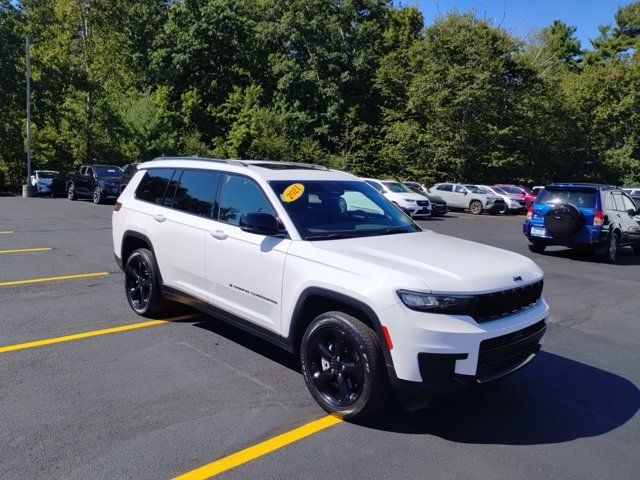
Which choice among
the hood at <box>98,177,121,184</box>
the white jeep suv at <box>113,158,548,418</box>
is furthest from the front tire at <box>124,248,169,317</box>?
the hood at <box>98,177,121,184</box>

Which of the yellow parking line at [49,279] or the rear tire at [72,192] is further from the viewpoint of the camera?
the rear tire at [72,192]

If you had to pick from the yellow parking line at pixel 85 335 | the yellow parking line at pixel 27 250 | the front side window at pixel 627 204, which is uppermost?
the front side window at pixel 627 204

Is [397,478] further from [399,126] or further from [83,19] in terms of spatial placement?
[83,19]

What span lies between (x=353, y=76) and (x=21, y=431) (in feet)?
133

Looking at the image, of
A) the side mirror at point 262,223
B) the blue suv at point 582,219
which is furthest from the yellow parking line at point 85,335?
the blue suv at point 582,219

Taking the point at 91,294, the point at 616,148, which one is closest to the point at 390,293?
the point at 91,294

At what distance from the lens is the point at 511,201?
2972 cm

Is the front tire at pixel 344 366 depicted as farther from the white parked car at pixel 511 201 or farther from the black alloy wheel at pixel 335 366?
the white parked car at pixel 511 201

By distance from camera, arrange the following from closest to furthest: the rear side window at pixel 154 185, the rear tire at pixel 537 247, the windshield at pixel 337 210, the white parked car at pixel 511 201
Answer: the windshield at pixel 337 210
the rear side window at pixel 154 185
the rear tire at pixel 537 247
the white parked car at pixel 511 201

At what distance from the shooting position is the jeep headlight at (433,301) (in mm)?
3576

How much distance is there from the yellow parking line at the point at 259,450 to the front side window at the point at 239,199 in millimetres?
1745

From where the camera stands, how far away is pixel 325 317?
399 cm

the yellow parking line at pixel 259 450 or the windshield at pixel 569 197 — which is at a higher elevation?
the windshield at pixel 569 197

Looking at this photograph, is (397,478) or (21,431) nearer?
(397,478)
